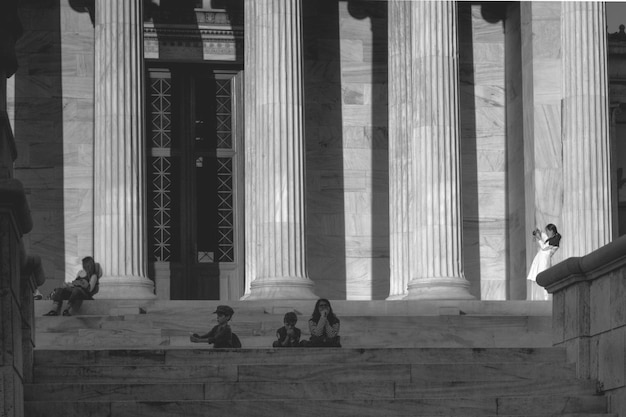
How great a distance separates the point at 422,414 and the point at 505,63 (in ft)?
97.9

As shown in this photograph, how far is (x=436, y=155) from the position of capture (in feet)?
160

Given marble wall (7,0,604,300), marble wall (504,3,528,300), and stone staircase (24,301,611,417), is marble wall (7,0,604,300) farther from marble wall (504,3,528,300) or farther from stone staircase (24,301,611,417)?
stone staircase (24,301,611,417)

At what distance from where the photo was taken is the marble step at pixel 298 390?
28375 mm

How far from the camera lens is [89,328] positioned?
138 feet

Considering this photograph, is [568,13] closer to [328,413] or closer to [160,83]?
[160,83]

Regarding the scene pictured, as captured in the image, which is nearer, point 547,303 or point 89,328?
point 89,328

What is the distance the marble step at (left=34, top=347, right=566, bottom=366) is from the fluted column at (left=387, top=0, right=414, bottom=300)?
1775cm

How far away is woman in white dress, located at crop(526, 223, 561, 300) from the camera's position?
48.3 m

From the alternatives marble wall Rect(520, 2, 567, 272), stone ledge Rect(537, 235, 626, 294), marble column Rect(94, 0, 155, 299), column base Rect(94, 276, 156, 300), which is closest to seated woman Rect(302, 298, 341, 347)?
stone ledge Rect(537, 235, 626, 294)

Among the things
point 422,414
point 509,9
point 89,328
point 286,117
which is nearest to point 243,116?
point 286,117

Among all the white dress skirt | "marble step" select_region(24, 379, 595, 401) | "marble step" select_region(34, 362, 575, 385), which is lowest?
"marble step" select_region(24, 379, 595, 401)

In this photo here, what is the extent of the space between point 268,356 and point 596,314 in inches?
250

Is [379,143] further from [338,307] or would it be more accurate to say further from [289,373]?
[289,373]

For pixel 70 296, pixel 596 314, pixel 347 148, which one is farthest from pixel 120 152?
pixel 596 314
